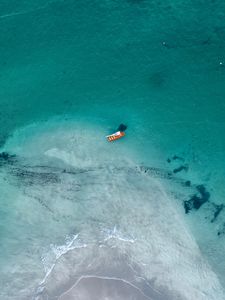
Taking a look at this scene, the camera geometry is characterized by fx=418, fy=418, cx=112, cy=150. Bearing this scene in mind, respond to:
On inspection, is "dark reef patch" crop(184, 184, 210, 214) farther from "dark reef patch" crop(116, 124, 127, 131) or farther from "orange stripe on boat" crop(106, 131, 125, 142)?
"dark reef patch" crop(116, 124, 127, 131)

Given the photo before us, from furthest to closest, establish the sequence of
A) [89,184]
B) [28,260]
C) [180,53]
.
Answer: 1. [180,53]
2. [89,184]
3. [28,260]

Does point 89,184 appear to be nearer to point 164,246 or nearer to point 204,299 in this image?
point 164,246

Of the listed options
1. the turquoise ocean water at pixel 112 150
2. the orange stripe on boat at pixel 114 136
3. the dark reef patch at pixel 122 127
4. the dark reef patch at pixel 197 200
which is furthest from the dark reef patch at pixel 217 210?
the dark reef patch at pixel 122 127

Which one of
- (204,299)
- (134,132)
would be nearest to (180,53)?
(134,132)

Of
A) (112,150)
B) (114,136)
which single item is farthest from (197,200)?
(114,136)

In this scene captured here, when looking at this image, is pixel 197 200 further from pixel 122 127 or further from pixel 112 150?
pixel 122 127

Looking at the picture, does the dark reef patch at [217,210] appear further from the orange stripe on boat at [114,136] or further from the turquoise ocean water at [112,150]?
the orange stripe on boat at [114,136]
